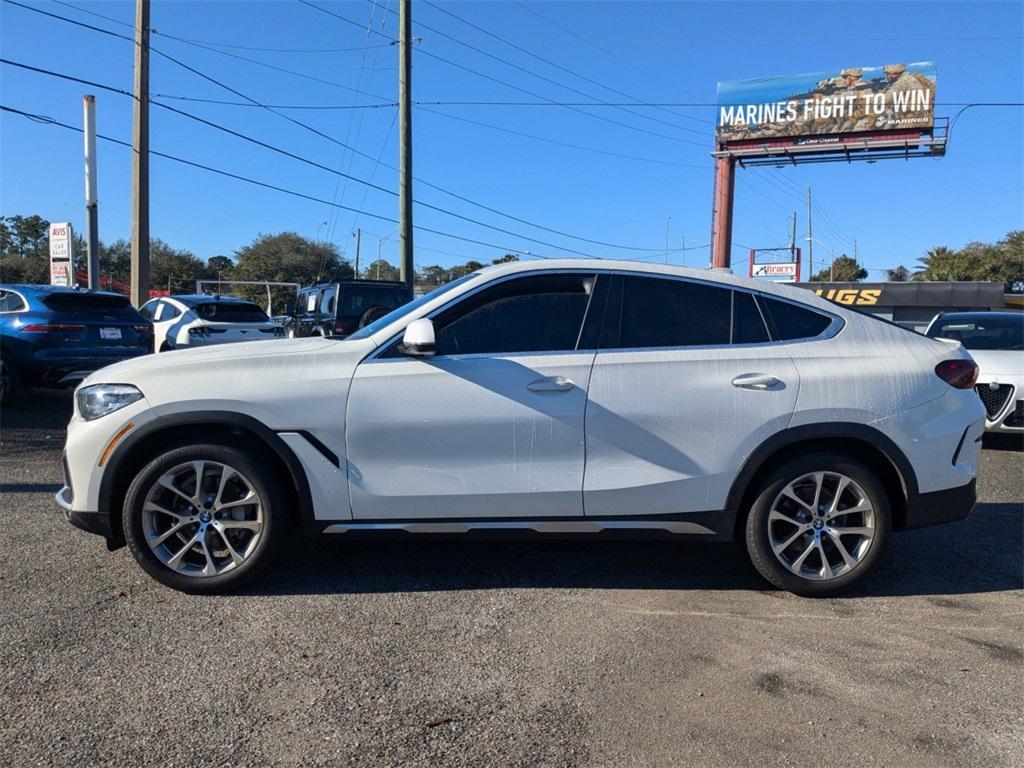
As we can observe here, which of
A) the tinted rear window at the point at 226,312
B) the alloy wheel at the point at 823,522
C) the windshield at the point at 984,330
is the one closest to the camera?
the alloy wheel at the point at 823,522

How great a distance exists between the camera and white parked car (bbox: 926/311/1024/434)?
7.85m

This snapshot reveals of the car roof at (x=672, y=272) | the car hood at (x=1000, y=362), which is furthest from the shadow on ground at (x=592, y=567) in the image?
the car hood at (x=1000, y=362)

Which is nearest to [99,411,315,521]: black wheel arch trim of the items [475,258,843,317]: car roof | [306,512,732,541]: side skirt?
[306,512,732,541]: side skirt

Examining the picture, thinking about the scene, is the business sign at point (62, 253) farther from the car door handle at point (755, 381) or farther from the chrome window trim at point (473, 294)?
the car door handle at point (755, 381)

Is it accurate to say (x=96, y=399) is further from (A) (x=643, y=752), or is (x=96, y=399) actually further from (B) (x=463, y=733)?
(A) (x=643, y=752)

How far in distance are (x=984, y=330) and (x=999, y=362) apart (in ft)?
4.30

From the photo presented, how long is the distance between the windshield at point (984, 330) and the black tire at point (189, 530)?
313 inches

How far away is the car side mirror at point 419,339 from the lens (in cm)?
383

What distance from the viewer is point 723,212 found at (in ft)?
125

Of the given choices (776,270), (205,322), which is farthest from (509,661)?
(776,270)

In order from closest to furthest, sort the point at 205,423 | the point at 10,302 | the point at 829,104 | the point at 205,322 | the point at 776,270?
the point at 205,423 < the point at 10,302 < the point at 205,322 < the point at 829,104 < the point at 776,270

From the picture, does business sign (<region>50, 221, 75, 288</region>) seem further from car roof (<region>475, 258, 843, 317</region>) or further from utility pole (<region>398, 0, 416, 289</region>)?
car roof (<region>475, 258, 843, 317</region>)

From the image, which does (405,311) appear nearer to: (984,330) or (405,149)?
(984,330)

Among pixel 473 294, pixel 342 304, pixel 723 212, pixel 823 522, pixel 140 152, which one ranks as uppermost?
pixel 723 212
